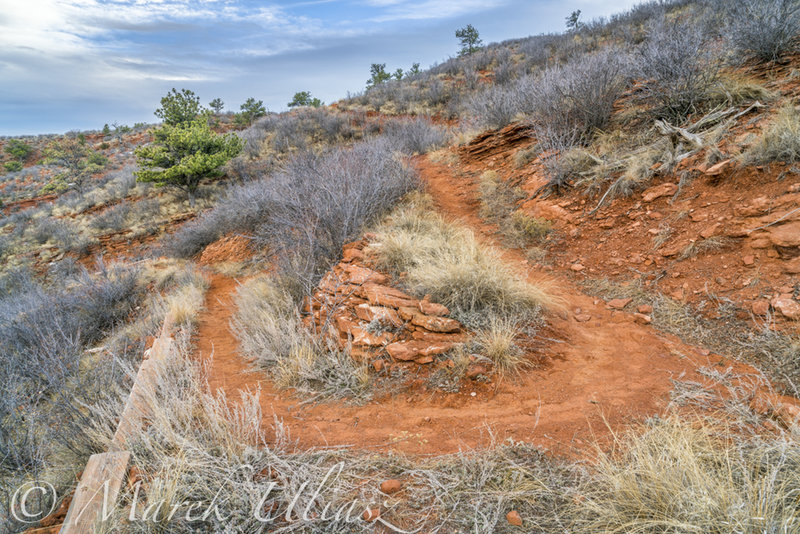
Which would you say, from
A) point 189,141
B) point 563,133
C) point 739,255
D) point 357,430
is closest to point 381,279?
point 357,430

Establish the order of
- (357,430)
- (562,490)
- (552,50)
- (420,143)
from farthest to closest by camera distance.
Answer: (552,50), (420,143), (357,430), (562,490)

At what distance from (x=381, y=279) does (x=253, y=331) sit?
5.15 feet

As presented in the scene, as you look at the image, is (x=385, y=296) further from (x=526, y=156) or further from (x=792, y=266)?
(x=526, y=156)

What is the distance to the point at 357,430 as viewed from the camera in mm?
Result: 2578

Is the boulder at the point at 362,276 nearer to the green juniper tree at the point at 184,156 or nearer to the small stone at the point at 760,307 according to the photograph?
the small stone at the point at 760,307

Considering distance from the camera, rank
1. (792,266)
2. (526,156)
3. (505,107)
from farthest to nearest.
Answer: (505,107) → (526,156) → (792,266)

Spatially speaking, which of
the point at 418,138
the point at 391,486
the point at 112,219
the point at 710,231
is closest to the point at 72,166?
the point at 112,219

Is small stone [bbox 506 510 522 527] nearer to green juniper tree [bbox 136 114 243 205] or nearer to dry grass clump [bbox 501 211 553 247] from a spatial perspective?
dry grass clump [bbox 501 211 553 247]

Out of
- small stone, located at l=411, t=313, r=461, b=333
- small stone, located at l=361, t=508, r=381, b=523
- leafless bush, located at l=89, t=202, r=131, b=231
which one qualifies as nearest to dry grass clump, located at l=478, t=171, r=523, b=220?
small stone, located at l=411, t=313, r=461, b=333

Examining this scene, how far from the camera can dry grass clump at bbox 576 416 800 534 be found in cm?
135

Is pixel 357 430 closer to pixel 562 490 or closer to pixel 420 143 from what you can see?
pixel 562 490

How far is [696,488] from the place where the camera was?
151 cm

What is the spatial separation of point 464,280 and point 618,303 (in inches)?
66.5

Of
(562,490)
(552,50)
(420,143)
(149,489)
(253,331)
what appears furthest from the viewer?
(552,50)
